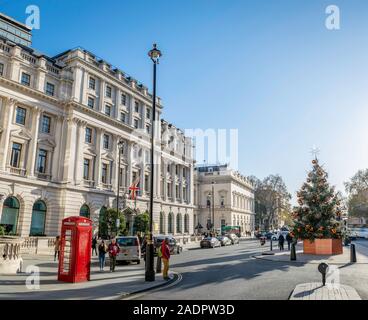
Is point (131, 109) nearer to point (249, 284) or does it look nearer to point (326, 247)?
point (326, 247)

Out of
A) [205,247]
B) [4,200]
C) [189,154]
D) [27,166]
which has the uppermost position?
[189,154]

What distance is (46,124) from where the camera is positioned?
35.4 m

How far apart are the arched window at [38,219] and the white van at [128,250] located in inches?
577

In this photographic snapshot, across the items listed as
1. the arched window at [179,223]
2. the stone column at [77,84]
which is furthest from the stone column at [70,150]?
the arched window at [179,223]

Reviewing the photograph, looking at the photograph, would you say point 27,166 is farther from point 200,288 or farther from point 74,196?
point 200,288

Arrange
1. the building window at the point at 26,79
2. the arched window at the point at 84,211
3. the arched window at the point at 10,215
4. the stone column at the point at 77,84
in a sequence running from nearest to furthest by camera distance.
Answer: the arched window at the point at 10,215, the building window at the point at 26,79, the arched window at the point at 84,211, the stone column at the point at 77,84

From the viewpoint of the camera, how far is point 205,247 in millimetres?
40250

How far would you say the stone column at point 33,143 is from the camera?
32469 millimetres

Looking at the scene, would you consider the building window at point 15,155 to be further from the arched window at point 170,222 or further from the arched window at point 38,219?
the arched window at point 170,222

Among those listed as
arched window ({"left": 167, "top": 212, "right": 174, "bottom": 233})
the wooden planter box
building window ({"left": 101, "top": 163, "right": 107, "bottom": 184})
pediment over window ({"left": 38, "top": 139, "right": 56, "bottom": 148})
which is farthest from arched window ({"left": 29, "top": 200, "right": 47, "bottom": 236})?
arched window ({"left": 167, "top": 212, "right": 174, "bottom": 233})

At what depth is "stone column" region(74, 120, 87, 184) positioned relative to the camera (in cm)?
3681

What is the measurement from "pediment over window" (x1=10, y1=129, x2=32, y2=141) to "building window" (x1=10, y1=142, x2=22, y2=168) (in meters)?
0.80
